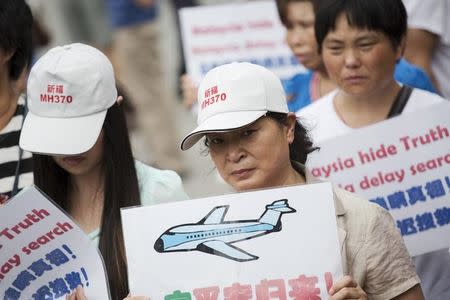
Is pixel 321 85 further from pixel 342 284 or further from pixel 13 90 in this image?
pixel 342 284

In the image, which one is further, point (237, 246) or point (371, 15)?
point (371, 15)

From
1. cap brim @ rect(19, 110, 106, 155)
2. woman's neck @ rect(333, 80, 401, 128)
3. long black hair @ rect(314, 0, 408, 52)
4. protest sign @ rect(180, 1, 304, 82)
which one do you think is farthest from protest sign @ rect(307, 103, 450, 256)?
protest sign @ rect(180, 1, 304, 82)

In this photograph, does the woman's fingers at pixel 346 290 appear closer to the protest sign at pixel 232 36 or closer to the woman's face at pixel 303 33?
the woman's face at pixel 303 33

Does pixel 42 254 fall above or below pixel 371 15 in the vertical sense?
below

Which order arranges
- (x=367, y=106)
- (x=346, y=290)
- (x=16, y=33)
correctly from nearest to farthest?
(x=346, y=290) → (x=16, y=33) → (x=367, y=106)

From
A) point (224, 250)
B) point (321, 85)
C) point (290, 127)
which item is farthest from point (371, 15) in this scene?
point (224, 250)

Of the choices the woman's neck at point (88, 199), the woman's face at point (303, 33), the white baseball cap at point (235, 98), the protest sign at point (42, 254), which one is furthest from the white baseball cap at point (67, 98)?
the woman's face at point (303, 33)

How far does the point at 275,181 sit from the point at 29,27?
5.60 feet

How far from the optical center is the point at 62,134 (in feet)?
16.6

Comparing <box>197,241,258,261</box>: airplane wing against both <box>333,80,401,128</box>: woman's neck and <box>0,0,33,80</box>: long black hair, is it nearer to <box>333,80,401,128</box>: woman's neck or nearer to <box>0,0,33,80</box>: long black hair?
<box>333,80,401,128</box>: woman's neck

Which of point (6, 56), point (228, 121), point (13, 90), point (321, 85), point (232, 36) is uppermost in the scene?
point (228, 121)

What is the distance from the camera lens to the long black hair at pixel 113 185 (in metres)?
4.92

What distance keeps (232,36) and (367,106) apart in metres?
2.30

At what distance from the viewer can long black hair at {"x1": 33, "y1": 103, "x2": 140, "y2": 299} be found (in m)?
4.92
